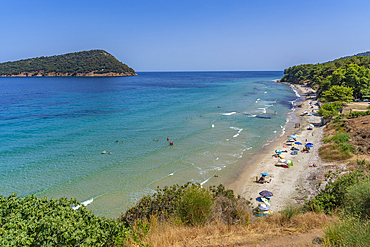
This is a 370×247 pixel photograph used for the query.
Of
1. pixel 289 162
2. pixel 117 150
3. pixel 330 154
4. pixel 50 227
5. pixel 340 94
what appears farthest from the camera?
pixel 340 94

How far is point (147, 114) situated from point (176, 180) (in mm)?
32097

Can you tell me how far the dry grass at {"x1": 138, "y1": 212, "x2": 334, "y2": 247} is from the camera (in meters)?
7.22

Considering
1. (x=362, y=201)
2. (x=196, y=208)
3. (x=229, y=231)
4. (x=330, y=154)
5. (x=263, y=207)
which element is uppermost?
(x=362, y=201)

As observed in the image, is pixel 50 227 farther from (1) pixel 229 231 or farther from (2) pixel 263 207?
(2) pixel 263 207

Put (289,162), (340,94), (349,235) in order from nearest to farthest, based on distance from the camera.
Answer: (349,235) → (289,162) → (340,94)

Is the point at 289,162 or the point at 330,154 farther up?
the point at 330,154

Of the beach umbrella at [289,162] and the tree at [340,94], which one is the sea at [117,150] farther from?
the tree at [340,94]

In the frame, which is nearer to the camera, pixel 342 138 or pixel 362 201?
pixel 362 201

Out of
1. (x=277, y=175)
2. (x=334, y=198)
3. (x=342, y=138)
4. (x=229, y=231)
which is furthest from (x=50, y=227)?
(x=342, y=138)

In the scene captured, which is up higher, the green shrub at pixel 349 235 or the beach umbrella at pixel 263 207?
the green shrub at pixel 349 235

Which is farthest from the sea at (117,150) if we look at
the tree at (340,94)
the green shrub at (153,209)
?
the tree at (340,94)

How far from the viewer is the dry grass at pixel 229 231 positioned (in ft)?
23.7

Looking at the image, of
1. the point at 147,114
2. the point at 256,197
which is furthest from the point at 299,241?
the point at 147,114

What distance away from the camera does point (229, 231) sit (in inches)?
322
